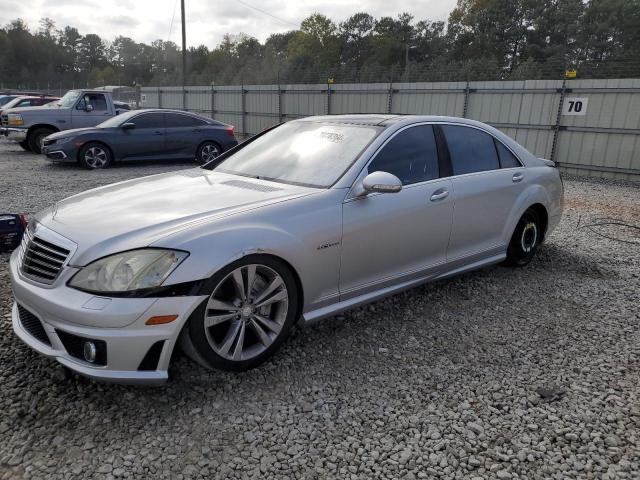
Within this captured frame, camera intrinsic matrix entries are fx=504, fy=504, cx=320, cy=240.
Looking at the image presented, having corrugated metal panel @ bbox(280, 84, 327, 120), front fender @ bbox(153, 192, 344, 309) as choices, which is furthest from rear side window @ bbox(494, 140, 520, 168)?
corrugated metal panel @ bbox(280, 84, 327, 120)

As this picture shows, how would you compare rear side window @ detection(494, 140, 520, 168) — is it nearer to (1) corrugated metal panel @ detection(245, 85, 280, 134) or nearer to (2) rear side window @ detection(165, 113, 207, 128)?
(2) rear side window @ detection(165, 113, 207, 128)

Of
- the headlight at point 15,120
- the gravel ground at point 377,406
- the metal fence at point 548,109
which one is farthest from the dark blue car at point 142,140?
the gravel ground at point 377,406

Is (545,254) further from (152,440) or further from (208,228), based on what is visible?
(152,440)

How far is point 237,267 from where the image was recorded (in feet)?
9.07

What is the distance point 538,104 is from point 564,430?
38.0ft

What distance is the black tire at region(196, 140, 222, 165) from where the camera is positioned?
1245 cm

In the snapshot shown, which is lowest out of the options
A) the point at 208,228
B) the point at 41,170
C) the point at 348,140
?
the point at 41,170

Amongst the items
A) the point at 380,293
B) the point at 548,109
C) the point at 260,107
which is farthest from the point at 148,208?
the point at 260,107

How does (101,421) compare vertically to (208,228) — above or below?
below

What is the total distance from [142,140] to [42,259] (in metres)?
9.65

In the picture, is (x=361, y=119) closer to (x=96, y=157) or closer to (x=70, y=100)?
(x=96, y=157)

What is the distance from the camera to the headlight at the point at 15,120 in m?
13.2

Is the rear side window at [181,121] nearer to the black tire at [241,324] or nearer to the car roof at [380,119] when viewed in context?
the car roof at [380,119]

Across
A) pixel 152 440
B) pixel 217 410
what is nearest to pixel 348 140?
pixel 217 410
